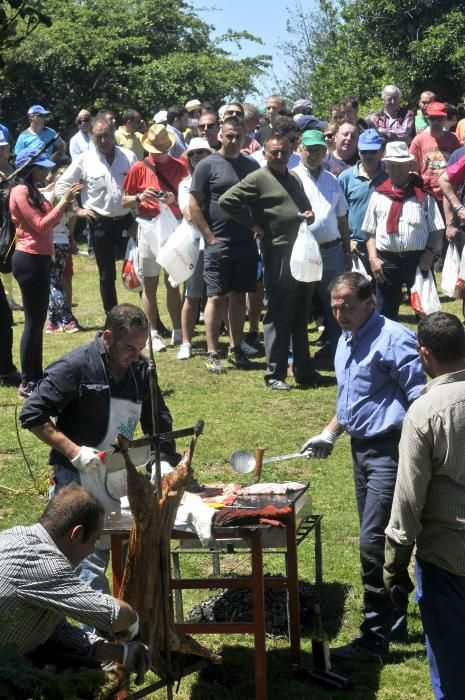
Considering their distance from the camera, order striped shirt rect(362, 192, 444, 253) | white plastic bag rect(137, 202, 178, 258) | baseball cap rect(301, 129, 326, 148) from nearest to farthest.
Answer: striped shirt rect(362, 192, 444, 253), baseball cap rect(301, 129, 326, 148), white plastic bag rect(137, 202, 178, 258)

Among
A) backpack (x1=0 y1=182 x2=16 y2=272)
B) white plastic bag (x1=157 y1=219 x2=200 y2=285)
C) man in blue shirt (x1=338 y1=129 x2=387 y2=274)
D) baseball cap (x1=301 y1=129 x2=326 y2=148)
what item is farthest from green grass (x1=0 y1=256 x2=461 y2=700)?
baseball cap (x1=301 y1=129 x2=326 y2=148)

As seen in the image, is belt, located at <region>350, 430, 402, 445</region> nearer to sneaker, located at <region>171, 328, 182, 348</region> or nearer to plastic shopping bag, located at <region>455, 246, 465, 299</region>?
plastic shopping bag, located at <region>455, 246, 465, 299</region>

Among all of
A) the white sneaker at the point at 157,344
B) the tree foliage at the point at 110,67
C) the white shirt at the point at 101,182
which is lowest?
the white sneaker at the point at 157,344

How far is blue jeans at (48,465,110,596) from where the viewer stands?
5.83m

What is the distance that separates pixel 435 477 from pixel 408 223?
6.30 meters

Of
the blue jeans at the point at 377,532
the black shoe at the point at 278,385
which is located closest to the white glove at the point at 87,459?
the blue jeans at the point at 377,532

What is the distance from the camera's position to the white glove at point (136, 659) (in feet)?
14.9

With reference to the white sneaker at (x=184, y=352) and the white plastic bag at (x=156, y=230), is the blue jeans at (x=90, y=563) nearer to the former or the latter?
the white sneaker at (x=184, y=352)

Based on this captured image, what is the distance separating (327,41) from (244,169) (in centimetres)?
2876

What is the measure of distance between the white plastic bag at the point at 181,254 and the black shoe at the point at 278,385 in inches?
60.7

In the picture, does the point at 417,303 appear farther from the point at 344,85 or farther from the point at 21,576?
the point at 344,85

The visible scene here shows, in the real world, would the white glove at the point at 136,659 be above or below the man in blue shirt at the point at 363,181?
below

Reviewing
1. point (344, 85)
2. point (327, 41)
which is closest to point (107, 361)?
point (344, 85)

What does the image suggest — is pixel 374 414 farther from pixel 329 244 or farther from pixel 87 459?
pixel 329 244
